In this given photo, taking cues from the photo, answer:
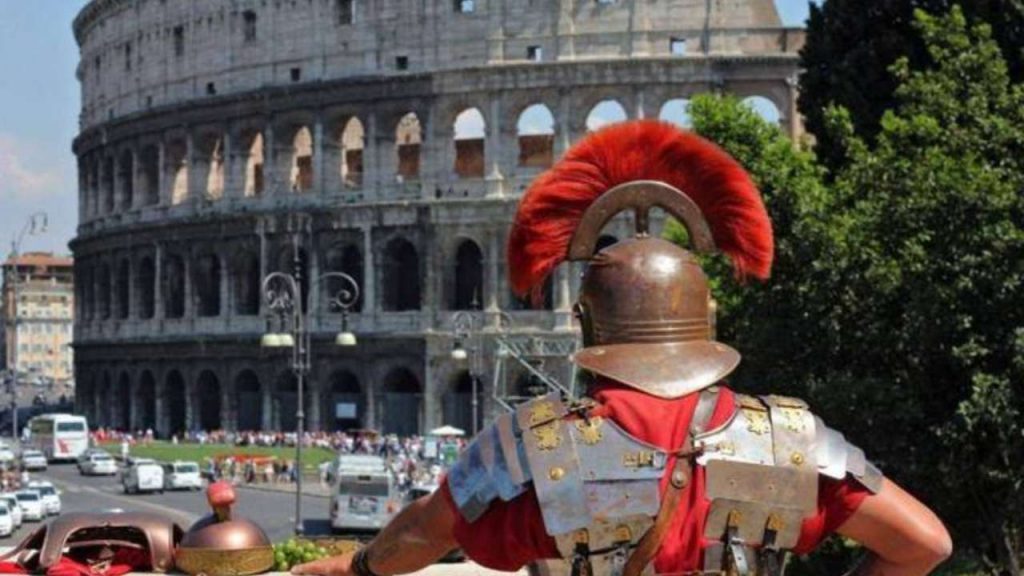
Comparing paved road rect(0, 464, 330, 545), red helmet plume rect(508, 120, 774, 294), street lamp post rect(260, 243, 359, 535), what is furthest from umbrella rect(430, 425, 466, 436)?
red helmet plume rect(508, 120, 774, 294)

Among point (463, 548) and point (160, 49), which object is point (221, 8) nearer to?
point (160, 49)

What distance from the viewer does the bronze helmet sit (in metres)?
4.23

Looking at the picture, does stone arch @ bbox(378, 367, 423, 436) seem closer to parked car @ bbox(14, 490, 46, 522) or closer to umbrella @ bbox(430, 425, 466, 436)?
umbrella @ bbox(430, 425, 466, 436)

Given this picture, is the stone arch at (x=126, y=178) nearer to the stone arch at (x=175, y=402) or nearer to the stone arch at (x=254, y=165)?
the stone arch at (x=254, y=165)

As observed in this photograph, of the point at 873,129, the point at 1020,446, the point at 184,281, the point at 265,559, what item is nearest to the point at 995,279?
the point at 1020,446

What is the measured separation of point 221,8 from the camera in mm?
59531

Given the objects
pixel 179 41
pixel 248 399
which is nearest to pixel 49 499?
pixel 248 399

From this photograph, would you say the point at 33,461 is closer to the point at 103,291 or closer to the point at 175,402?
the point at 175,402

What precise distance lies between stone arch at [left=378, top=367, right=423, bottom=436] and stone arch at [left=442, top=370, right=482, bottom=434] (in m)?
0.87

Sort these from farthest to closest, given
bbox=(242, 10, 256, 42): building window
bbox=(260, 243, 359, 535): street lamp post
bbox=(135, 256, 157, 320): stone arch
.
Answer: bbox=(135, 256, 157, 320): stone arch, bbox=(242, 10, 256, 42): building window, bbox=(260, 243, 359, 535): street lamp post

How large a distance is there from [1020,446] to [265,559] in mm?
9280

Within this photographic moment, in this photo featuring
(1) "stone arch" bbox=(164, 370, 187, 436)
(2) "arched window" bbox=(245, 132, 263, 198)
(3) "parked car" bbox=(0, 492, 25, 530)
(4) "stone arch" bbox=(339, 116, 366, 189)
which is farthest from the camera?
(1) "stone arch" bbox=(164, 370, 187, 436)

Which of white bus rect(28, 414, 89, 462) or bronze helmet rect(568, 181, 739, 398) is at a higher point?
bronze helmet rect(568, 181, 739, 398)

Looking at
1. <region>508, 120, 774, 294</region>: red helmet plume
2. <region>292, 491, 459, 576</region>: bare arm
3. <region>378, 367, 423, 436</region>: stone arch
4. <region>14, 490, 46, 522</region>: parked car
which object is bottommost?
<region>14, 490, 46, 522</region>: parked car
